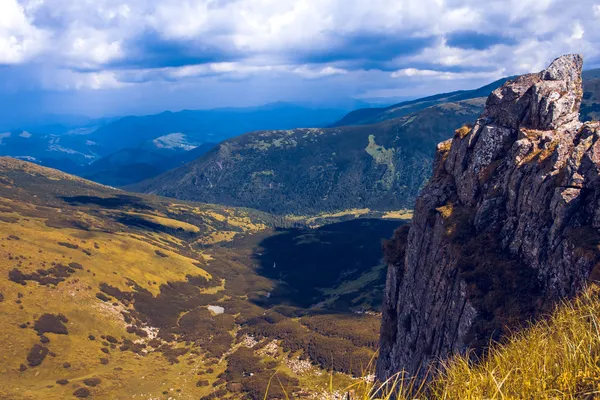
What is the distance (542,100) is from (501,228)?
14815 mm

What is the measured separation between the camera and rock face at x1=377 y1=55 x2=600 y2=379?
30922mm

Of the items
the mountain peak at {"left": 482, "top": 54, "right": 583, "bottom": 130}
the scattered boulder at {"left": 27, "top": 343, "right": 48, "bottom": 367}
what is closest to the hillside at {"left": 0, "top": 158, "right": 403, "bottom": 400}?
the scattered boulder at {"left": 27, "top": 343, "right": 48, "bottom": 367}

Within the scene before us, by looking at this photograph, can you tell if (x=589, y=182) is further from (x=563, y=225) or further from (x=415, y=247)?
(x=415, y=247)

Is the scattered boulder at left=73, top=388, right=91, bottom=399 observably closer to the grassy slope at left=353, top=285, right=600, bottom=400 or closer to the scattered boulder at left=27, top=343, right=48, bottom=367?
the scattered boulder at left=27, top=343, right=48, bottom=367

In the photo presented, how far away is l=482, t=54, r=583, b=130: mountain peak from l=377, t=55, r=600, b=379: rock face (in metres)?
0.12

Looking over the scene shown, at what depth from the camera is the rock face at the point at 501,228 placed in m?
30.9

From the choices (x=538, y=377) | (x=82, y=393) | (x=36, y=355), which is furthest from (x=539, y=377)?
(x=36, y=355)

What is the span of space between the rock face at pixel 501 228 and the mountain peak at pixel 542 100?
0.12m

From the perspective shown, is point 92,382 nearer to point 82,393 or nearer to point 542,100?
point 82,393

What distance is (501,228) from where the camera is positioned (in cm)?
3831

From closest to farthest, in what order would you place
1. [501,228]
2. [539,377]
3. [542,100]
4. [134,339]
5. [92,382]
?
[539,377]
[501,228]
[542,100]
[92,382]
[134,339]

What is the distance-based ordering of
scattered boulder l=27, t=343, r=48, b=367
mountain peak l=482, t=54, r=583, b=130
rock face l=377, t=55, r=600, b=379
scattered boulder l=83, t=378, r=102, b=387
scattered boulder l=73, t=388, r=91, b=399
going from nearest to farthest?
rock face l=377, t=55, r=600, b=379 → mountain peak l=482, t=54, r=583, b=130 → scattered boulder l=73, t=388, r=91, b=399 → scattered boulder l=83, t=378, r=102, b=387 → scattered boulder l=27, t=343, r=48, b=367

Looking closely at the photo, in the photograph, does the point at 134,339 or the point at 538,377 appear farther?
the point at 134,339

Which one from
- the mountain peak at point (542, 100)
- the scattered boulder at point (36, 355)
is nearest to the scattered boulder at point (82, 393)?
the scattered boulder at point (36, 355)
